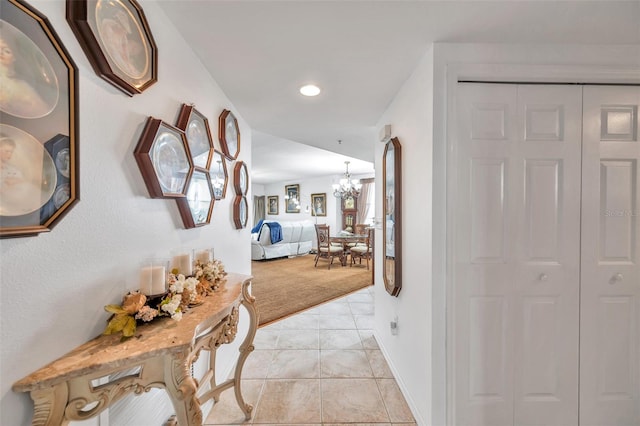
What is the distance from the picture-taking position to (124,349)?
2.32 ft

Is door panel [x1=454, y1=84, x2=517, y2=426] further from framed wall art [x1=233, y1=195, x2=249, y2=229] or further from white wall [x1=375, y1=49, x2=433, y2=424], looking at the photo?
framed wall art [x1=233, y1=195, x2=249, y2=229]

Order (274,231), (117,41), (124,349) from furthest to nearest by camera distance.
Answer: (274,231)
(117,41)
(124,349)

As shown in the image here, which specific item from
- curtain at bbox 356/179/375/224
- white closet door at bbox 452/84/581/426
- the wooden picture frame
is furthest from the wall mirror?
the wooden picture frame

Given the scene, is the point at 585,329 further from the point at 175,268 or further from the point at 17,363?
the point at 17,363

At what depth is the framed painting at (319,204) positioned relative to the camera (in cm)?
800

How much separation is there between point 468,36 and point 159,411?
2.52 metres

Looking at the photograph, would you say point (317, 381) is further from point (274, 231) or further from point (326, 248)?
point (274, 231)

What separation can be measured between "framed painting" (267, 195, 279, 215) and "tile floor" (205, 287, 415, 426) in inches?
279

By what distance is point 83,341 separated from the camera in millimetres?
752

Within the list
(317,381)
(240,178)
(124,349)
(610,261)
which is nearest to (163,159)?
(124,349)

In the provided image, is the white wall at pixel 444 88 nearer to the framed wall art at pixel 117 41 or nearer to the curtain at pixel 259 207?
the framed wall art at pixel 117 41

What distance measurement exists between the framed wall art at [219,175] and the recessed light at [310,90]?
79 centimetres

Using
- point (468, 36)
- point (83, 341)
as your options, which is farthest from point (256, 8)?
point (83, 341)

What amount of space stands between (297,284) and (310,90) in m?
3.35
